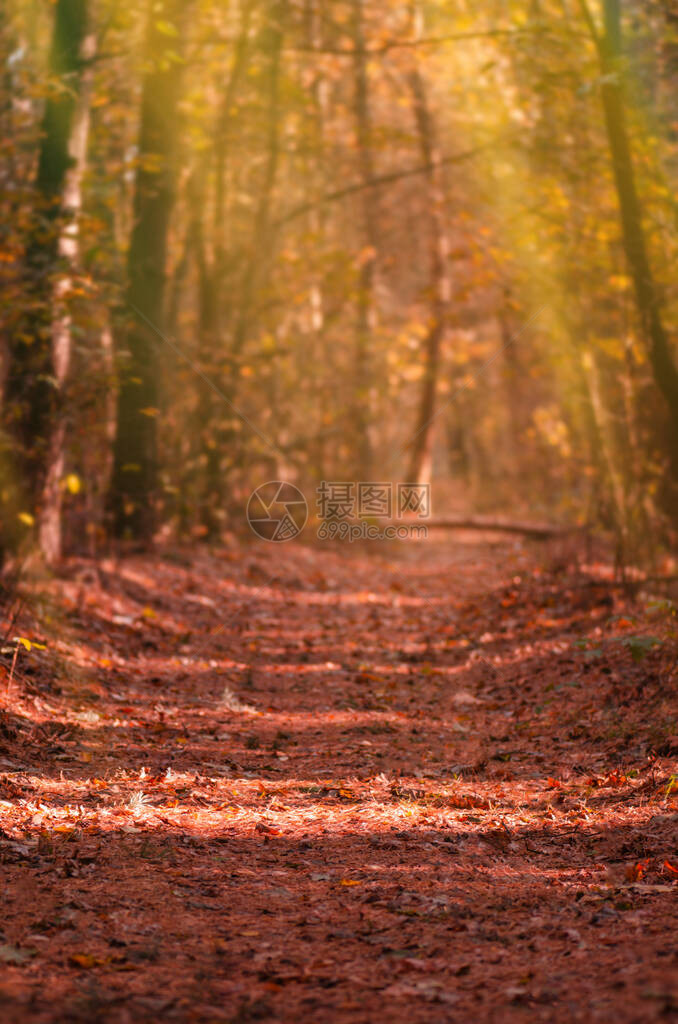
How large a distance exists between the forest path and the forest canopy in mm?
1908

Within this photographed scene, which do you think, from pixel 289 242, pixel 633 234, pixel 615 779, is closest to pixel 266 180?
pixel 289 242

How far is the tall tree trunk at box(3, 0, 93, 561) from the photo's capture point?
8070 mm

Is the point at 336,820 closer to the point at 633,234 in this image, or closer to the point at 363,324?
the point at 633,234

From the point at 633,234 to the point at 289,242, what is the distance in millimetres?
10717

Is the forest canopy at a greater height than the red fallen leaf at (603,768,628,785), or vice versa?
the forest canopy

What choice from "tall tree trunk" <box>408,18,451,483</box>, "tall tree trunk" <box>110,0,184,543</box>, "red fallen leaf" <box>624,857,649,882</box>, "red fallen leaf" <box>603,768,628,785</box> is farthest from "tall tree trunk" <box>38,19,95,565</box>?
"tall tree trunk" <box>408,18,451,483</box>

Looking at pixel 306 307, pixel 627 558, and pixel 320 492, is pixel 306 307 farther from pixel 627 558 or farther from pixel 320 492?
pixel 627 558

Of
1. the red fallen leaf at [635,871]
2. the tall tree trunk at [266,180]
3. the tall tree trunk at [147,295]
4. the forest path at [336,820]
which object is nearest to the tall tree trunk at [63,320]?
the forest path at [336,820]

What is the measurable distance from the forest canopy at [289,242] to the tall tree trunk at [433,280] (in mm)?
80

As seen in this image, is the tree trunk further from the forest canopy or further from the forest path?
the forest path

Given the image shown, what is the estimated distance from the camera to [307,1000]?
3.23 metres

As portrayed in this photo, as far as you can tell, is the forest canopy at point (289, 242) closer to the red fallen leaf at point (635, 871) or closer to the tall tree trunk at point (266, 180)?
the tall tree trunk at point (266, 180)

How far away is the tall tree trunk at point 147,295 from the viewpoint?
11438mm

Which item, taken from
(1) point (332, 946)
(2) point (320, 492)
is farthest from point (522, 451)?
(1) point (332, 946)
